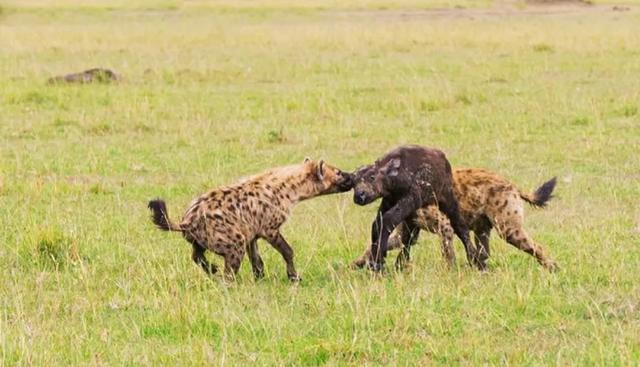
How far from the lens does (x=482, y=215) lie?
7.50m

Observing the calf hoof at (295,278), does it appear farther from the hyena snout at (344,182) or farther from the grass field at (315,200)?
the hyena snout at (344,182)

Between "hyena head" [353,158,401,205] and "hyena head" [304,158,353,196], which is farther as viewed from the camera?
"hyena head" [304,158,353,196]

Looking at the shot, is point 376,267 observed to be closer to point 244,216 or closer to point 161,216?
point 244,216

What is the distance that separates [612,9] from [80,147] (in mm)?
30303

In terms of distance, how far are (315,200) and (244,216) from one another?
335 cm

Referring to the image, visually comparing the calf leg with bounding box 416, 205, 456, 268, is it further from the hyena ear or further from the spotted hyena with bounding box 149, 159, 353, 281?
the spotted hyena with bounding box 149, 159, 353, 281

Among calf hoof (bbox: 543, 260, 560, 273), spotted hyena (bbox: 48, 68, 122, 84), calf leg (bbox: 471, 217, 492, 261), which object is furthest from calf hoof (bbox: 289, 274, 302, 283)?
spotted hyena (bbox: 48, 68, 122, 84)

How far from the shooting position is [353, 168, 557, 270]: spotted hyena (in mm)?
7312

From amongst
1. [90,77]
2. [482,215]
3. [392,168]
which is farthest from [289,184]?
[90,77]

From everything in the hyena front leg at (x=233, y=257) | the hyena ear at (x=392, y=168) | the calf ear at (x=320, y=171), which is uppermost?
the hyena ear at (x=392, y=168)

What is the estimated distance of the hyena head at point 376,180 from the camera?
725cm

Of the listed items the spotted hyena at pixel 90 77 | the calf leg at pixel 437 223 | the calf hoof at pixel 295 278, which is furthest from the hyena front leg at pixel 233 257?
the spotted hyena at pixel 90 77

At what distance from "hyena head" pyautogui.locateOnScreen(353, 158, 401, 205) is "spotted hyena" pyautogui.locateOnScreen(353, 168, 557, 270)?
1.13 feet

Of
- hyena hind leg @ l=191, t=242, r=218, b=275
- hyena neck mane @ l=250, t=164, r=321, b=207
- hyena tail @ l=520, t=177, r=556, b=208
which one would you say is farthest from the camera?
hyena tail @ l=520, t=177, r=556, b=208
